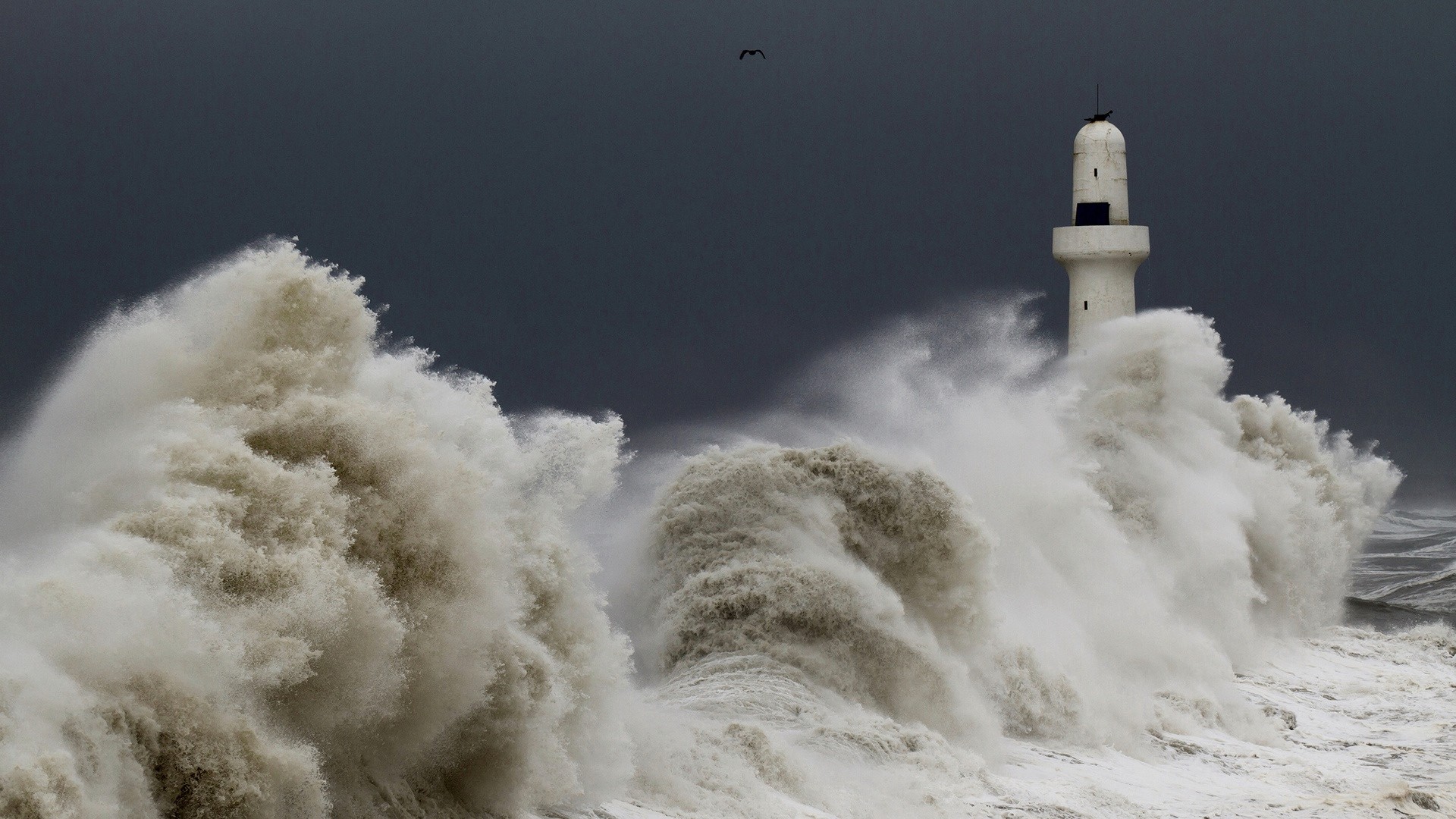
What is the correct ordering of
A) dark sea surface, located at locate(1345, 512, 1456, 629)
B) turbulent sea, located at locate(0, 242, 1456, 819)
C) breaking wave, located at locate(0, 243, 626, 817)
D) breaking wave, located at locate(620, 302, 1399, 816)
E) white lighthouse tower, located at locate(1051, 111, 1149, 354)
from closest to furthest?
breaking wave, located at locate(0, 243, 626, 817) < turbulent sea, located at locate(0, 242, 1456, 819) < breaking wave, located at locate(620, 302, 1399, 816) < dark sea surface, located at locate(1345, 512, 1456, 629) < white lighthouse tower, located at locate(1051, 111, 1149, 354)

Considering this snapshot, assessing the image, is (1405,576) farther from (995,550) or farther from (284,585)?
(284,585)

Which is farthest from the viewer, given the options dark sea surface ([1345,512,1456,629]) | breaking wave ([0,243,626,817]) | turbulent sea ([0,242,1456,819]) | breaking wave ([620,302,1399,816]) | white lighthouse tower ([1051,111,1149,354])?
white lighthouse tower ([1051,111,1149,354])

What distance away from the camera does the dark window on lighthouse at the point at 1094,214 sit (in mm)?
41469

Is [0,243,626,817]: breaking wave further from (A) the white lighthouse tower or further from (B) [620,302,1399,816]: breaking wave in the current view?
(A) the white lighthouse tower

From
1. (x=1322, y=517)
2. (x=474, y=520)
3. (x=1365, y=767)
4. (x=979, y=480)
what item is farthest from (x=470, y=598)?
(x=1322, y=517)

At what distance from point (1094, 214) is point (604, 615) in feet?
99.6

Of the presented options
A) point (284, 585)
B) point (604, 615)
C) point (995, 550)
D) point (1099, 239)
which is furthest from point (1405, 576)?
point (284, 585)

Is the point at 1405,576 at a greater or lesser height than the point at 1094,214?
lesser

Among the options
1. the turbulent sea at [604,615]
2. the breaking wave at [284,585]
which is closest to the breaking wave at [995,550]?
the turbulent sea at [604,615]

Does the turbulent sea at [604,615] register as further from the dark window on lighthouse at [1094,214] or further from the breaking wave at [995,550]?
the dark window on lighthouse at [1094,214]

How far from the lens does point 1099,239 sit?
41188mm

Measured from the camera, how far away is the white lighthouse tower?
4106cm

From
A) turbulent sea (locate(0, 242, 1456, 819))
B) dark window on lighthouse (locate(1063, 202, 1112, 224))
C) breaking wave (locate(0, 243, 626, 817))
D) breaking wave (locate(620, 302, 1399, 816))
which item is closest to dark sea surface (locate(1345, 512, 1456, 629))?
breaking wave (locate(620, 302, 1399, 816))

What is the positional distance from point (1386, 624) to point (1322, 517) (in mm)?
2130
